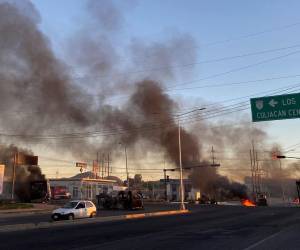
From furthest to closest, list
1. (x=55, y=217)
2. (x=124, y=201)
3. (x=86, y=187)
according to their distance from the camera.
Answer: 1. (x=86, y=187)
2. (x=124, y=201)
3. (x=55, y=217)

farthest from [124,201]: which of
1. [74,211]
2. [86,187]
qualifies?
[86,187]

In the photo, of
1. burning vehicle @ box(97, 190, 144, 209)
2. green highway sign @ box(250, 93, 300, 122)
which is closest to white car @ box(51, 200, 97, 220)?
green highway sign @ box(250, 93, 300, 122)

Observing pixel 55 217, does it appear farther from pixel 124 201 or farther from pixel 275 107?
pixel 124 201

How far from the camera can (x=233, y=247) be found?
11938mm

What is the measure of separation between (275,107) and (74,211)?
51.5ft

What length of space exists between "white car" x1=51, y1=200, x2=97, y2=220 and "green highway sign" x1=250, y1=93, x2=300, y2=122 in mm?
14244

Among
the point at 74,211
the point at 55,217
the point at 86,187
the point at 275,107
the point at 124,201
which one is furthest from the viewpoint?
the point at 86,187

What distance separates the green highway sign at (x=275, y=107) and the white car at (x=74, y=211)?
46.7ft

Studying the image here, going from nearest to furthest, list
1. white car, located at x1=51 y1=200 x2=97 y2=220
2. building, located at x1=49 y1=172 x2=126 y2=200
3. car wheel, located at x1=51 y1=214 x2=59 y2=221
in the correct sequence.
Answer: car wheel, located at x1=51 y1=214 x2=59 y2=221 < white car, located at x1=51 y1=200 x2=97 y2=220 < building, located at x1=49 y1=172 x2=126 y2=200

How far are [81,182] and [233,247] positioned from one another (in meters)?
76.7

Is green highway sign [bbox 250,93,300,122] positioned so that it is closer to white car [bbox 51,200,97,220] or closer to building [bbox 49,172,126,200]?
white car [bbox 51,200,97,220]

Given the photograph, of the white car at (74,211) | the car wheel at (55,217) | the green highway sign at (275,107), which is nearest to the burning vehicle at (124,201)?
the white car at (74,211)

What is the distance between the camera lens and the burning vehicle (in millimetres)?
45463

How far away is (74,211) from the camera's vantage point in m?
29.4
